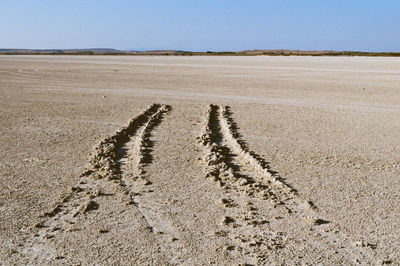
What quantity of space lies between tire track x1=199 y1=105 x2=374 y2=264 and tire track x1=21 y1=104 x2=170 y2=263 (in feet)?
2.45

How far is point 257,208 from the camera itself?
161 inches

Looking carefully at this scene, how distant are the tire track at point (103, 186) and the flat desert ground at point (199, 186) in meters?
0.02

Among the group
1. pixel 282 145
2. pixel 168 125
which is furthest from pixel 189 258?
pixel 168 125

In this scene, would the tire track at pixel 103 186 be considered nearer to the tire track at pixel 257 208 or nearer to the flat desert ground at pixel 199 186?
the flat desert ground at pixel 199 186

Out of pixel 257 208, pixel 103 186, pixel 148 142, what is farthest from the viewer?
pixel 148 142

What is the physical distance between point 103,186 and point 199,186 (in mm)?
964

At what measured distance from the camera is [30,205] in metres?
4.16

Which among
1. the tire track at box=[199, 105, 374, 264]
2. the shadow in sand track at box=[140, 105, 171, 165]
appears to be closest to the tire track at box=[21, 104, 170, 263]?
the shadow in sand track at box=[140, 105, 171, 165]

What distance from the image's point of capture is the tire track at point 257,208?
336cm

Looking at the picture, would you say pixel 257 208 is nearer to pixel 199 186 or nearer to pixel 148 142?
pixel 199 186

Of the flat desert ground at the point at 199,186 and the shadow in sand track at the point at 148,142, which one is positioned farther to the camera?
the shadow in sand track at the point at 148,142

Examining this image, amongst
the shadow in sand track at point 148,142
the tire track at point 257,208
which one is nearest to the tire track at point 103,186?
the shadow in sand track at point 148,142

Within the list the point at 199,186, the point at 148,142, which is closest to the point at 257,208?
the point at 199,186

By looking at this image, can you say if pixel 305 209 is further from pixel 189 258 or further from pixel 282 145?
pixel 282 145
